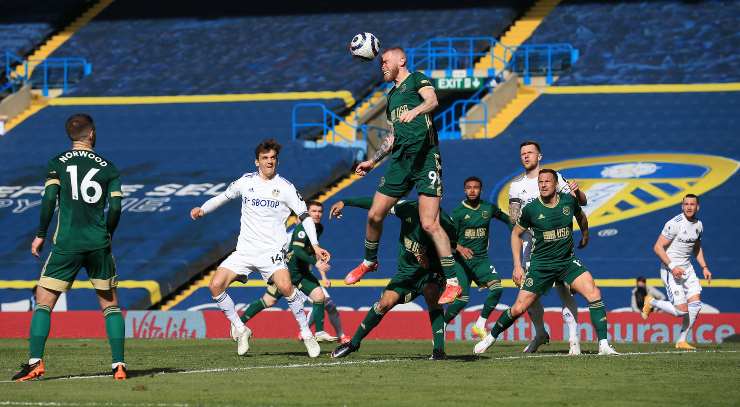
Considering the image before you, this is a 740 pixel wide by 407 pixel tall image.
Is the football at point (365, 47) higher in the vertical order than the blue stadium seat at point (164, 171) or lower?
higher

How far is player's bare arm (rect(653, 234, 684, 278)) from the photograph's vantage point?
18859mm

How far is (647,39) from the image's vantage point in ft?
120

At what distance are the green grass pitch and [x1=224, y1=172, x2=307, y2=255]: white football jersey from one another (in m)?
1.37

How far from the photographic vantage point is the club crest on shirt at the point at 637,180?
29375mm

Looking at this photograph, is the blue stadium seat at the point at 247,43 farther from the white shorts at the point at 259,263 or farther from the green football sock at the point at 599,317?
the green football sock at the point at 599,317

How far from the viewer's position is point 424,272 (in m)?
14.3

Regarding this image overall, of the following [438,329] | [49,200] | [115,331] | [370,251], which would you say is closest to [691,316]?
[438,329]

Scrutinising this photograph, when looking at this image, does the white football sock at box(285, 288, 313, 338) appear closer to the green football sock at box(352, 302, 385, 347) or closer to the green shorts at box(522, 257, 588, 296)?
the green football sock at box(352, 302, 385, 347)

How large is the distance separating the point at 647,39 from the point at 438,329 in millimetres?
24185

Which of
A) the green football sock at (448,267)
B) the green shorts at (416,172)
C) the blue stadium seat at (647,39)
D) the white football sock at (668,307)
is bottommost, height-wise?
the white football sock at (668,307)

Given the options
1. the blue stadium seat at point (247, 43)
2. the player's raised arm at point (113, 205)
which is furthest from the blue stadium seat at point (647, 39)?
the player's raised arm at point (113, 205)

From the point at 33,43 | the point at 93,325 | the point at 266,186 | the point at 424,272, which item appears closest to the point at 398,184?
the point at 424,272

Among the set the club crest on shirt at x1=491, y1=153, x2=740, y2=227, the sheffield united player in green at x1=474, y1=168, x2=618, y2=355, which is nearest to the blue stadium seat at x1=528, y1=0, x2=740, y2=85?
the club crest on shirt at x1=491, y1=153, x2=740, y2=227

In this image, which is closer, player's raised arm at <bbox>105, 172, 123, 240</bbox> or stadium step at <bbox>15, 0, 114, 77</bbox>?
player's raised arm at <bbox>105, 172, 123, 240</bbox>
